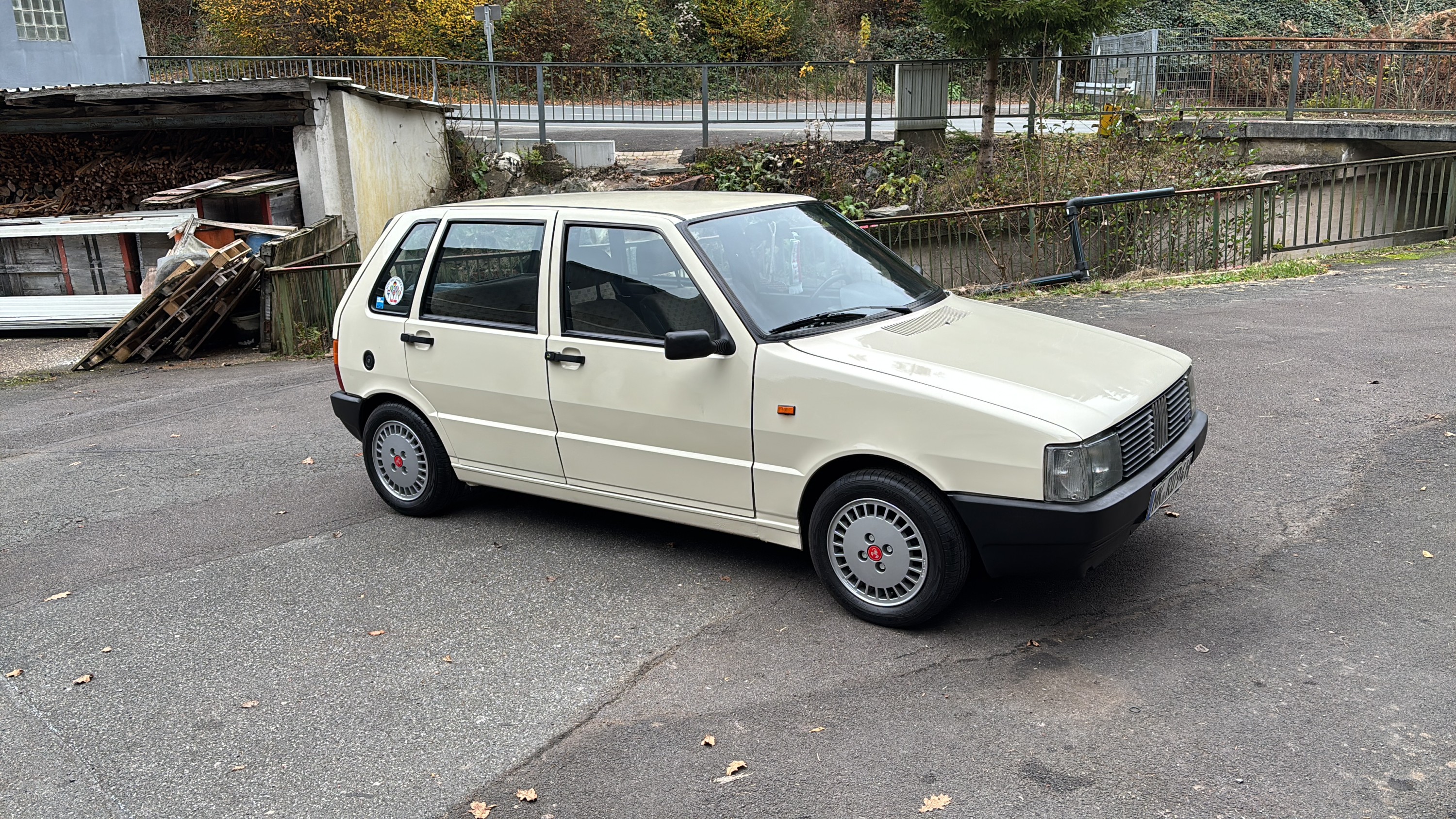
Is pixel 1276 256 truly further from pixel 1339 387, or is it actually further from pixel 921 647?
pixel 921 647

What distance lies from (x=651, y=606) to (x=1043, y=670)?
1736 millimetres

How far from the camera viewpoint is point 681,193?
19.3 ft

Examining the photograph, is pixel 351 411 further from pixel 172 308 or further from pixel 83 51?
pixel 83 51

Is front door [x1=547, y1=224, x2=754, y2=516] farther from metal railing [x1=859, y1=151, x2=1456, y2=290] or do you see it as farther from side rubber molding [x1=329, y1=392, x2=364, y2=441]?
metal railing [x1=859, y1=151, x2=1456, y2=290]

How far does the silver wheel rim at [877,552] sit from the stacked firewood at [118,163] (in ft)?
50.4

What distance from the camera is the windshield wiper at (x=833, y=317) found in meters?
4.79

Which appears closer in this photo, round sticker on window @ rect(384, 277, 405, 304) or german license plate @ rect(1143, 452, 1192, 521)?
german license plate @ rect(1143, 452, 1192, 521)

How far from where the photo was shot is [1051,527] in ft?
13.4

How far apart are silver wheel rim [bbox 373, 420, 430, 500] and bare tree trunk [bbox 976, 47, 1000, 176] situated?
44.8 feet

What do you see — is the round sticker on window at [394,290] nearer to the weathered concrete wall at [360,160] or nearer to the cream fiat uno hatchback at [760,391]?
the cream fiat uno hatchback at [760,391]

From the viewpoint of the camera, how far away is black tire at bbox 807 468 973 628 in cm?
432

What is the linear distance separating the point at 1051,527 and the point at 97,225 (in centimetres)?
1521

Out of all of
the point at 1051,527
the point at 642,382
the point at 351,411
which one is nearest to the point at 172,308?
the point at 351,411

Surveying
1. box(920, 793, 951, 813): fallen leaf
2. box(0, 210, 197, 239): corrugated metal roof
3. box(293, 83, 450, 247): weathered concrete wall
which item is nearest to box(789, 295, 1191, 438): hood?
box(920, 793, 951, 813): fallen leaf
